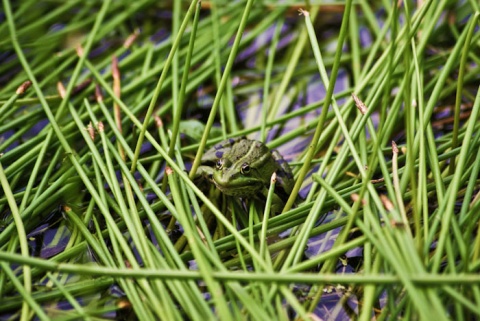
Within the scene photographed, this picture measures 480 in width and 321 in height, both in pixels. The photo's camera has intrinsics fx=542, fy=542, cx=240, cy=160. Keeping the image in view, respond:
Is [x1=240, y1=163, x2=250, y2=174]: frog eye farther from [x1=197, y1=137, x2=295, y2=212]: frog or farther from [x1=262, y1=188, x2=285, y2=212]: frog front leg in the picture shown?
[x1=262, y1=188, x2=285, y2=212]: frog front leg

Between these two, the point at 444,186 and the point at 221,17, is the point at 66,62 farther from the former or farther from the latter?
the point at 444,186

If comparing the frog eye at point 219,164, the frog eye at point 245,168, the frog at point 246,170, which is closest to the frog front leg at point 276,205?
the frog at point 246,170

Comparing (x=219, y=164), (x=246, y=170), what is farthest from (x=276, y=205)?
(x=219, y=164)

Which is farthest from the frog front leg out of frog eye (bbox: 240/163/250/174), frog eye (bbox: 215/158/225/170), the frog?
frog eye (bbox: 215/158/225/170)

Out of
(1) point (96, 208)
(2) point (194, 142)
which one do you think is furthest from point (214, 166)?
(1) point (96, 208)

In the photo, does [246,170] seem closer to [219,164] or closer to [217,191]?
[219,164]
